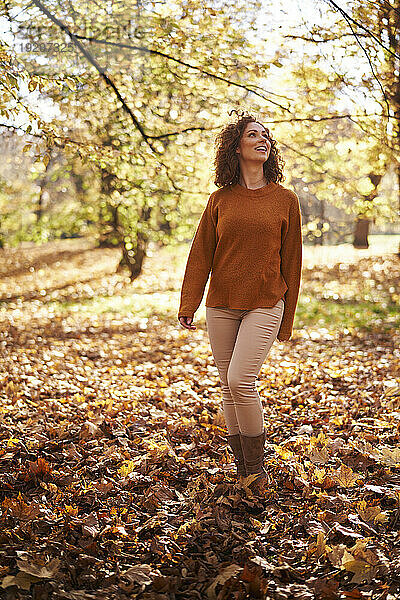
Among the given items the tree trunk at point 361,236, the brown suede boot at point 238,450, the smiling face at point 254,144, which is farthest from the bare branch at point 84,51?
the tree trunk at point 361,236

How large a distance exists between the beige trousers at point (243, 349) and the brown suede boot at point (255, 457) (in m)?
0.04

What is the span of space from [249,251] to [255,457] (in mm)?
1295

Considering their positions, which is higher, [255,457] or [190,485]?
[255,457]

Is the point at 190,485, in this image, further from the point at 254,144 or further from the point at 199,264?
the point at 254,144

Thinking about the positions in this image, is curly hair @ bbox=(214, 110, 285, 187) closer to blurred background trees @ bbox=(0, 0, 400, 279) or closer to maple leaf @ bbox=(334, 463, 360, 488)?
blurred background trees @ bbox=(0, 0, 400, 279)

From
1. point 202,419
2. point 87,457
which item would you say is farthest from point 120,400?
point 87,457

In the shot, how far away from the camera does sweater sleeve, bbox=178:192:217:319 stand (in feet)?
12.1

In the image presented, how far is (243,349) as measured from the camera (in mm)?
3455

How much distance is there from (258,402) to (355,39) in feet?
13.6

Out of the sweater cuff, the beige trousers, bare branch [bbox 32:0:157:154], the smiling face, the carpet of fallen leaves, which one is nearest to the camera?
the carpet of fallen leaves

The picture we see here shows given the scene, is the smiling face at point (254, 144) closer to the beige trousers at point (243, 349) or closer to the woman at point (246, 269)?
the woman at point (246, 269)

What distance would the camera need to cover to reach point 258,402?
3.58 metres

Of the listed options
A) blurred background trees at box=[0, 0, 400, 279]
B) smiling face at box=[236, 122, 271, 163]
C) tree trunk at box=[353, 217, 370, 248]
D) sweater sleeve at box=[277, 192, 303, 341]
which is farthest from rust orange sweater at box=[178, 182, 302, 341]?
tree trunk at box=[353, 217, 370, 248]

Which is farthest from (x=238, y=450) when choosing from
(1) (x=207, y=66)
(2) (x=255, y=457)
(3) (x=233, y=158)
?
(1) (x=207, y=66)
